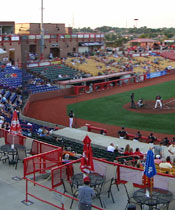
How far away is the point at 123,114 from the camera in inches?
1241

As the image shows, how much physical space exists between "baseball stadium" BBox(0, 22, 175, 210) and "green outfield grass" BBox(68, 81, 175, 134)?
3.1 inches

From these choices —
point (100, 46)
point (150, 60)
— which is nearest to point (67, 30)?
point (100, 46)

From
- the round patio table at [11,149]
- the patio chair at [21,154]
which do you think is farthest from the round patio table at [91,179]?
the round patio table at [11,149]

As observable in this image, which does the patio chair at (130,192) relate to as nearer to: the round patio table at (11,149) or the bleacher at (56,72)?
the round patio table at (11,149)

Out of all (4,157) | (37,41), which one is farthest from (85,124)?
(37,41)

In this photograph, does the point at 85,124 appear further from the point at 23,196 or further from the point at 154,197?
the point at 154,197

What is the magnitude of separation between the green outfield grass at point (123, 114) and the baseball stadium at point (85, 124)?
0.08 m

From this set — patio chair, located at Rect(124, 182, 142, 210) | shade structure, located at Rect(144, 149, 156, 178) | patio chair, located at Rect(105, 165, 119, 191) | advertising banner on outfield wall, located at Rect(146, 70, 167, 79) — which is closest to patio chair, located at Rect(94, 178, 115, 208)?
patio chair, located at Rect(124, 182, 142, 210)

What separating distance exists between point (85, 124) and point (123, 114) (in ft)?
17.2

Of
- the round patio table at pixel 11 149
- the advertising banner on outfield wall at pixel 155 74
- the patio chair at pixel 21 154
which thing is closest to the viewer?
the patio chair at pixel 21 154

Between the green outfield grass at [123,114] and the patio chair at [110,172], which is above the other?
the patio chair at [110,172]

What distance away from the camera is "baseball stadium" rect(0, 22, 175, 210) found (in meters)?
11.2

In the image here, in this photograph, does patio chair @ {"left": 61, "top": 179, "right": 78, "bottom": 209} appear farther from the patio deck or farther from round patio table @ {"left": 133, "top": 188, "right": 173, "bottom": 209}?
round patio table @ {"left": 133, "top": 188, "right": 173, "bottom": 209}

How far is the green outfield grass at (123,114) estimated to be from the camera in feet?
90.7
